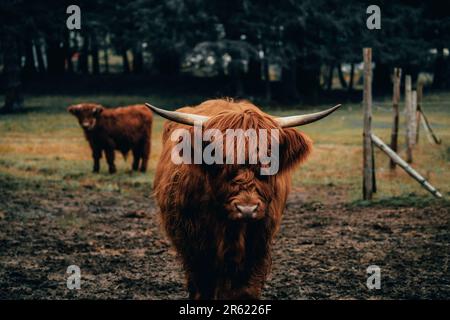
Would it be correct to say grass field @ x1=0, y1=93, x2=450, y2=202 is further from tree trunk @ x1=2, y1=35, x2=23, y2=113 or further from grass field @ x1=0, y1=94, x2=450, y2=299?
tree trunk @ x1=2, y1=35, x2=23, y2=113

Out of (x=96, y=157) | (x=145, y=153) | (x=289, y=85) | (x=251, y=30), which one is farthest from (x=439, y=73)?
(x=96, y=157)

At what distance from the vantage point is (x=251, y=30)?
2812 cm

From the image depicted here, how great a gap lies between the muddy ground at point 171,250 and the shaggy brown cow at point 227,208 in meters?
0.78

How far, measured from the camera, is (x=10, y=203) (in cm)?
966

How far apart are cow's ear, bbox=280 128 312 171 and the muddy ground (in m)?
A: 1.44

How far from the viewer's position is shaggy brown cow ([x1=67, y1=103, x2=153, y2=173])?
1245 centimetres

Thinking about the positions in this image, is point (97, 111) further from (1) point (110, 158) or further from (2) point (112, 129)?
(1) point (110, 158)

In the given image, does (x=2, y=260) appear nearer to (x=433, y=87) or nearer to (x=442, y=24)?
(x=442, y=24)

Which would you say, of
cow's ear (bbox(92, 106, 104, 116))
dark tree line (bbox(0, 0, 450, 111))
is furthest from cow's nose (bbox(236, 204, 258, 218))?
dark tree line (bbox(0, 0, 450, 111))

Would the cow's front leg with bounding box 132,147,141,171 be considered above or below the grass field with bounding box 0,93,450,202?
above

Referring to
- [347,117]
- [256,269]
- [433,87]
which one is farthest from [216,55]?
[256,269]

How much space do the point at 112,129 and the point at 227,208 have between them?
8704 millimetres

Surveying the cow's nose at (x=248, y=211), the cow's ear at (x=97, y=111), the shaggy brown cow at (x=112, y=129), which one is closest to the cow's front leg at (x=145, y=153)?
the shaggy brown cow at (x=112, y=129)

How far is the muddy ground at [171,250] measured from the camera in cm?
564
